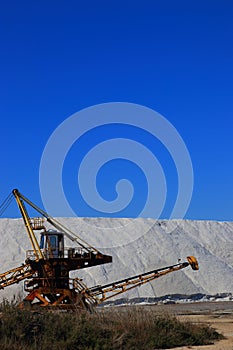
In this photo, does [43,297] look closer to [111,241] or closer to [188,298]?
[188,298]

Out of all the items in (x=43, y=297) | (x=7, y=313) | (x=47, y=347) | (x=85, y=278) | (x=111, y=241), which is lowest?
(x=47, y=347)

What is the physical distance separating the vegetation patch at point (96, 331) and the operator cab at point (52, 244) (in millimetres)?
10104

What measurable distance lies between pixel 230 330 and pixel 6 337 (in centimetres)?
1306

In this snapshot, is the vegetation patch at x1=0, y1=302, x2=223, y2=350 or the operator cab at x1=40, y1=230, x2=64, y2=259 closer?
the vegetation patch at x1=0, y1=302, x2=223, y2=350

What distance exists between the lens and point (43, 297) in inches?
1200

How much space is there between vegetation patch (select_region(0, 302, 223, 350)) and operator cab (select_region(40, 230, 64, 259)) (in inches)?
398

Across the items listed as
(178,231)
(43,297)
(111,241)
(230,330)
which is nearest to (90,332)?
(230,330)

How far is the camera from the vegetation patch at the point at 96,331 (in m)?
16.5

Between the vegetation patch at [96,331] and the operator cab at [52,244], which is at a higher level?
the operator cab at [52,244]

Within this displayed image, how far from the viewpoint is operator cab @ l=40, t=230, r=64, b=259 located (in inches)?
1251

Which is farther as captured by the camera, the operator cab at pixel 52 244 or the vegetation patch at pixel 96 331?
the operator cab at pixel 52 244

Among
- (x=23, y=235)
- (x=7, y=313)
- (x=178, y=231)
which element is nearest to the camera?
(x=7, y=313)

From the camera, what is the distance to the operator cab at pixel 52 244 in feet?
104

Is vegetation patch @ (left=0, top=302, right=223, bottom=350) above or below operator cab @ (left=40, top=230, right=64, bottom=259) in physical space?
below
